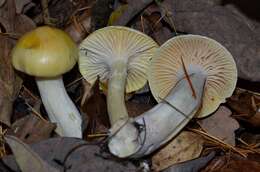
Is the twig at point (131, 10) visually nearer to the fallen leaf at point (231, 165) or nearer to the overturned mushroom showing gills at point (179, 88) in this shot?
the overturned mushroom showing gills at point (179, 88)

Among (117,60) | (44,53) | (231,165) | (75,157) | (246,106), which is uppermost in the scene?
(44,53)

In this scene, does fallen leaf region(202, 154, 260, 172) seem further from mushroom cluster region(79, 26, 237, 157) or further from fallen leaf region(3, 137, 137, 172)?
fallen leaf region(3, 137, 137, 172)

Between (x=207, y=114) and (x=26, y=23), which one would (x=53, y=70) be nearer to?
(x=26, y=23)

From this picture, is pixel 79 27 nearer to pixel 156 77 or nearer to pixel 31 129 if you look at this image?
pixel 156 77

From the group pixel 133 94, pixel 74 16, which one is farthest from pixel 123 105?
pixel 74 16

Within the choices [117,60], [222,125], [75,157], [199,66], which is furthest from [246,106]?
[75,157]

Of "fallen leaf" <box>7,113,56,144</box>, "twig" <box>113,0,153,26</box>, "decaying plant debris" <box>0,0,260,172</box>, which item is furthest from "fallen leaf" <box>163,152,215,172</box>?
"twig" <box>113,0,153,26</box>

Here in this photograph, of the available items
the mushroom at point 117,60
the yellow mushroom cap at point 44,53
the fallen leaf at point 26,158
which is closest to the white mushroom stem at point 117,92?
the mushroom at point 117,60
